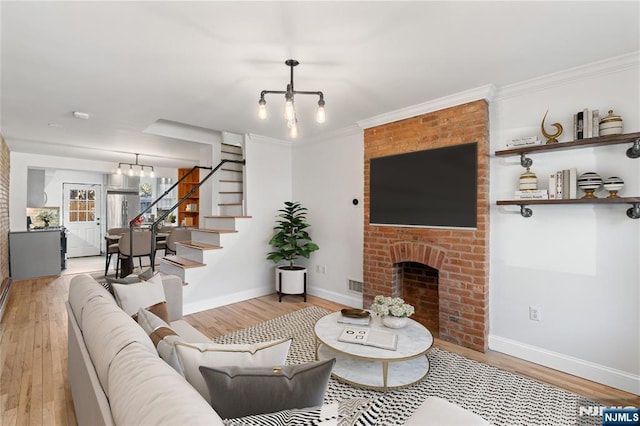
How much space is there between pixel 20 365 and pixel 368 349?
9.41ft

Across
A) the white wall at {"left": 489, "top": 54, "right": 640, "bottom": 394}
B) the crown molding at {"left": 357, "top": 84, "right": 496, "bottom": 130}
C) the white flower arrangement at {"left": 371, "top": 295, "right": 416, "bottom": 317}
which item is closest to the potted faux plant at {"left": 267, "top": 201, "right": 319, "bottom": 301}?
the crown molding at {"left": 357, "top": 84, "right": 496, "bottom": 130}

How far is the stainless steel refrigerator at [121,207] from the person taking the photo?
8.34 metres

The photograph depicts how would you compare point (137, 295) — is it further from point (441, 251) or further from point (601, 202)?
point (601, 202)

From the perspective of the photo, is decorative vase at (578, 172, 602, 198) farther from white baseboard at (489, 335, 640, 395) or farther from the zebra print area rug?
the zebra print area rug

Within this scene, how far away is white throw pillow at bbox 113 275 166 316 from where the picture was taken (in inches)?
81.9

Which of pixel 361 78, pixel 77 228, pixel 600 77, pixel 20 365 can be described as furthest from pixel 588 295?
pixel 77 228

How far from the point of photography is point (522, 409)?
2.02 m

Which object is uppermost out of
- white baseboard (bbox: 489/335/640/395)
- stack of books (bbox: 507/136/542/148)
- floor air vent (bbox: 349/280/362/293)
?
stack of books (bbox: 507/136/542/148)

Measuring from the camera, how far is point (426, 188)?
327 cm

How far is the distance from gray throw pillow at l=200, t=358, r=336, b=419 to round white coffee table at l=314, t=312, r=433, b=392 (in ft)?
3.58

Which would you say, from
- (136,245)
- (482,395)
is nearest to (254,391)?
(482,395)

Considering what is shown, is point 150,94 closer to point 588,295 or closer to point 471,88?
point 471,88

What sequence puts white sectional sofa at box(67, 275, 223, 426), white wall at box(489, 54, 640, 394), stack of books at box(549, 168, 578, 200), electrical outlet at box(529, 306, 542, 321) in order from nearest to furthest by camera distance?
white sectional sofa at box(67, 275, 223, 426), white wall at box(489, 54, 640, 394), stack of books at box(549, 168, 578, 200), electrical outlet at box(529, 306, 542, 321)

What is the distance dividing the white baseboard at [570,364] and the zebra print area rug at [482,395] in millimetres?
372
